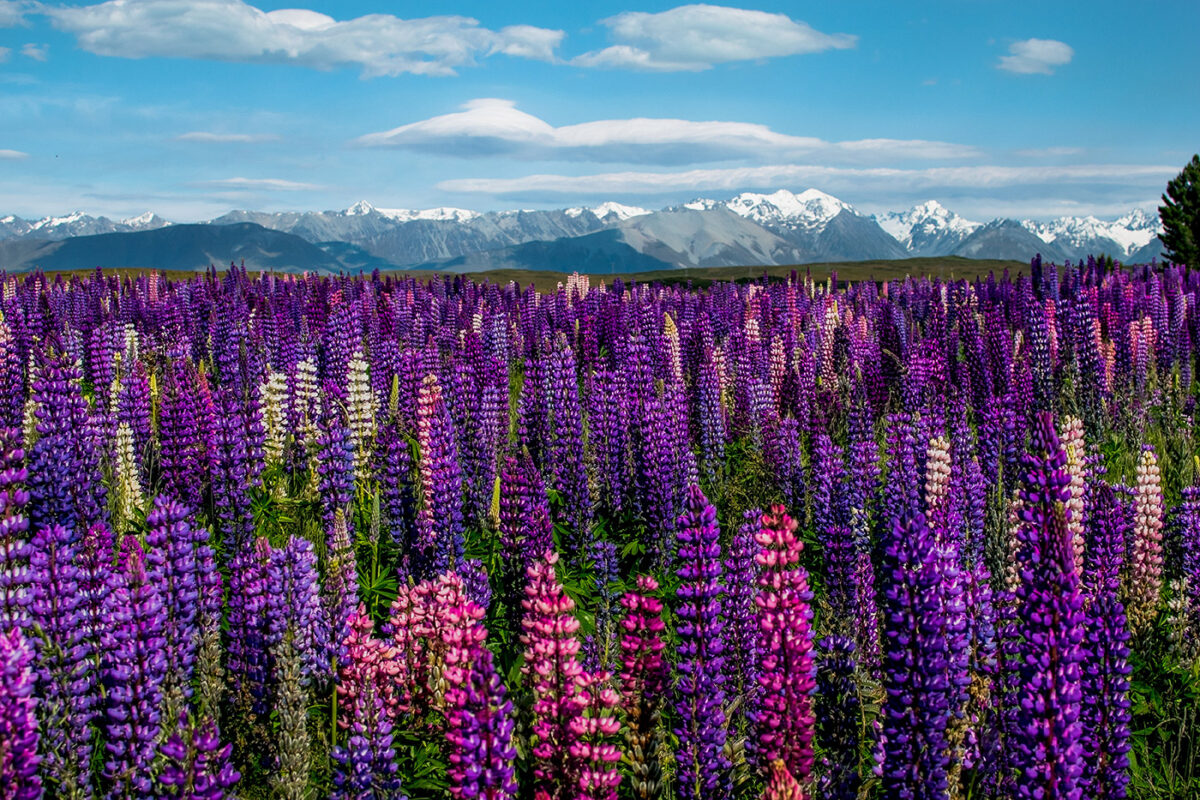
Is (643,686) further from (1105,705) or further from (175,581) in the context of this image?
(175,581)

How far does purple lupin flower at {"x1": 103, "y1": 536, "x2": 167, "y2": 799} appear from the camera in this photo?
13.9ft

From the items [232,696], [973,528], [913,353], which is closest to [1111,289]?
[913,353]

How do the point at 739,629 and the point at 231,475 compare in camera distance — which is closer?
the point at 739,629

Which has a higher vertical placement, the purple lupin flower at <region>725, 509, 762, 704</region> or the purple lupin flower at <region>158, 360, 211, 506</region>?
the purple lupin flower at <region>158, 360, 211, 506</region>

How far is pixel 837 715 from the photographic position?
4449 mm

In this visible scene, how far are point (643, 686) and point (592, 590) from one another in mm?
3837

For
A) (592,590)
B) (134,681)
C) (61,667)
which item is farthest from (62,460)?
(592,590)

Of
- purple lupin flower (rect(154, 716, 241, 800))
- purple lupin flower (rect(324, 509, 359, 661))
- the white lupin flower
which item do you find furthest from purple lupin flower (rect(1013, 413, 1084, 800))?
the white lupin flower

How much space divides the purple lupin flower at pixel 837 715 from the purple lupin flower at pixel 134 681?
11.2 ft

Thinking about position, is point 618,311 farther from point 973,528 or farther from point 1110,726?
point 1110,726

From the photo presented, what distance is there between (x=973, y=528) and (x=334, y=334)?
33.3 feet

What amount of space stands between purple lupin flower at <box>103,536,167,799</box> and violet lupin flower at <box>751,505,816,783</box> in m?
3.07

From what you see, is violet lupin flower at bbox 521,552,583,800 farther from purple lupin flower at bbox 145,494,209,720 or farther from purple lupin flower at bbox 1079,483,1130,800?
purple lupin flower at bbox 1079,483,1130,800

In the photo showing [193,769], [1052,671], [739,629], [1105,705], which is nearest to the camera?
[1052,671]
